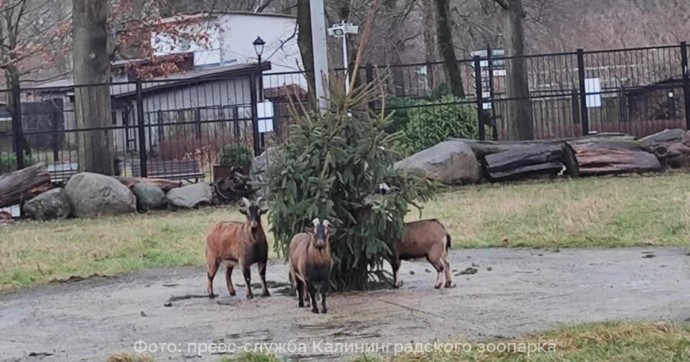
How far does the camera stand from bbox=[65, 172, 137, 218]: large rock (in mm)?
16719

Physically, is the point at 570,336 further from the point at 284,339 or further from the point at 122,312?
the point at 122,312

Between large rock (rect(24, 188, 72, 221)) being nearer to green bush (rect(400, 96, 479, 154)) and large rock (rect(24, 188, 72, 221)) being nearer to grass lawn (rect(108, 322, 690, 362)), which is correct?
green bush (rect(400, 96, 479, 154))

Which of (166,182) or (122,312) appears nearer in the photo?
(122,312)

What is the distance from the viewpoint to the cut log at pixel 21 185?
17.3m

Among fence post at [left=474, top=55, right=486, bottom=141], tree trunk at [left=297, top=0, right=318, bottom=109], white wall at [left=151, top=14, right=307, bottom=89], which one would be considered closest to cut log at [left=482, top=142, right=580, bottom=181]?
fence post at [left=474, top=55, right=486, bottom=141]

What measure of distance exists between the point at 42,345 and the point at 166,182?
445 inches

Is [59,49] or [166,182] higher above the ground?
[59,49]

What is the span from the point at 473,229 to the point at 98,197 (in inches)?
268

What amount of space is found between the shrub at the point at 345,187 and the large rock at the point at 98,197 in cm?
857

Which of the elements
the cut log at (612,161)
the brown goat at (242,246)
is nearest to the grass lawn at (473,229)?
the cut log at (612,161)

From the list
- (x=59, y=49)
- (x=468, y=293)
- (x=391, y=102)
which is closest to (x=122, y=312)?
(x=468, y=293)

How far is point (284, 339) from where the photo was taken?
652 cm

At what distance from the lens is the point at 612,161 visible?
1781cm

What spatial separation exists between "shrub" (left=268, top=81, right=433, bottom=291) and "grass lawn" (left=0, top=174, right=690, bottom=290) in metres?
3.15
